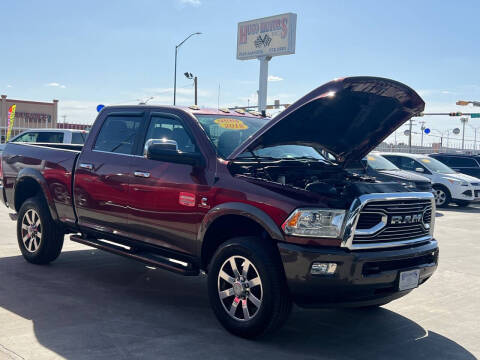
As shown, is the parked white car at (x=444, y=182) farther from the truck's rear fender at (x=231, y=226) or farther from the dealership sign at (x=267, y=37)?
the dealership sign at (x=267, y=37)

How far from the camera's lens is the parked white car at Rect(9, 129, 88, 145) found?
1456cm

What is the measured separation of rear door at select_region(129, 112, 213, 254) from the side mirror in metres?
0.08

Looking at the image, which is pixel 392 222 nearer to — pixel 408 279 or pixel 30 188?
pixel 408 279

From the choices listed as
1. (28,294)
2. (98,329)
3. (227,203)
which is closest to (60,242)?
(28,294)

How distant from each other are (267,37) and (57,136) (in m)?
29.7

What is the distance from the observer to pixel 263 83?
4062 centimetres

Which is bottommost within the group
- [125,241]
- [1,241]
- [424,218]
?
[1,241]

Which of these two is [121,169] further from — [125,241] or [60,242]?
[60,242]

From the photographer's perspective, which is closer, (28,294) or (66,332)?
(66,332)

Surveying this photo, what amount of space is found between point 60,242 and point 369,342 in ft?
13.2

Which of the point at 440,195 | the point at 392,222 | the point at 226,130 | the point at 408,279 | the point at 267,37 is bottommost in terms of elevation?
the point at 440,195

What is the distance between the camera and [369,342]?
4.66 metres

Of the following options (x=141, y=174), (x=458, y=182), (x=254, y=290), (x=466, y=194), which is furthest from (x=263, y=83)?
(x=254, y=290)

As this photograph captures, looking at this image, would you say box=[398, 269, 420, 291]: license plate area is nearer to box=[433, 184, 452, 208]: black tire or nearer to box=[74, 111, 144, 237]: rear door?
box=[74, 111, 144, 237]: rear door
